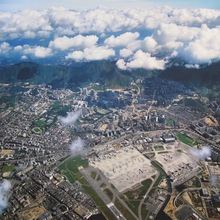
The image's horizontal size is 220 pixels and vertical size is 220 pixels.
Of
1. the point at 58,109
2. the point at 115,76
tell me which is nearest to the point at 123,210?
the point at 58,109

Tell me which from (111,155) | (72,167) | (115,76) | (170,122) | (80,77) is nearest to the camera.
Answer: (72,167)

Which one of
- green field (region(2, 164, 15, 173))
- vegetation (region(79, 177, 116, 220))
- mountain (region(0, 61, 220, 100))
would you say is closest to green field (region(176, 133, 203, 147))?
vegetation (region(79, 177, 116, 220))

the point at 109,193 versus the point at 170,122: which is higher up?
the point at 109,193

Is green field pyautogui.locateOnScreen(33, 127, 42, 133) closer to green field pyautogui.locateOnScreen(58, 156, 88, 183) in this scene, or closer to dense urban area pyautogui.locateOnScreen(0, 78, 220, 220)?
dense urban area pyautogui.locateOnScreen(0, 78, 220, 220)

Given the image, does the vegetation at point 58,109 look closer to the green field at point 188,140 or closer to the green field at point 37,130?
the green field at point 37,130

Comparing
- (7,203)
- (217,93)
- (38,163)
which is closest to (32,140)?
(38,163)

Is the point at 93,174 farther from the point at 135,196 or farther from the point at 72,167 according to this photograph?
the point at 135,196

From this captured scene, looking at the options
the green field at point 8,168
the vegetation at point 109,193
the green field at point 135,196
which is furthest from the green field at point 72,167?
the green field at point 135,196

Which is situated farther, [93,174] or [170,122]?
[170,122]

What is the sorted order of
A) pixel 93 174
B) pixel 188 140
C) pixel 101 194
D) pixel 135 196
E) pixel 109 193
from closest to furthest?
1. pixel 135 196
2. pixel 101 194
3. pixel 109 193
4. pixel 93 174
5. pixel 188 140
